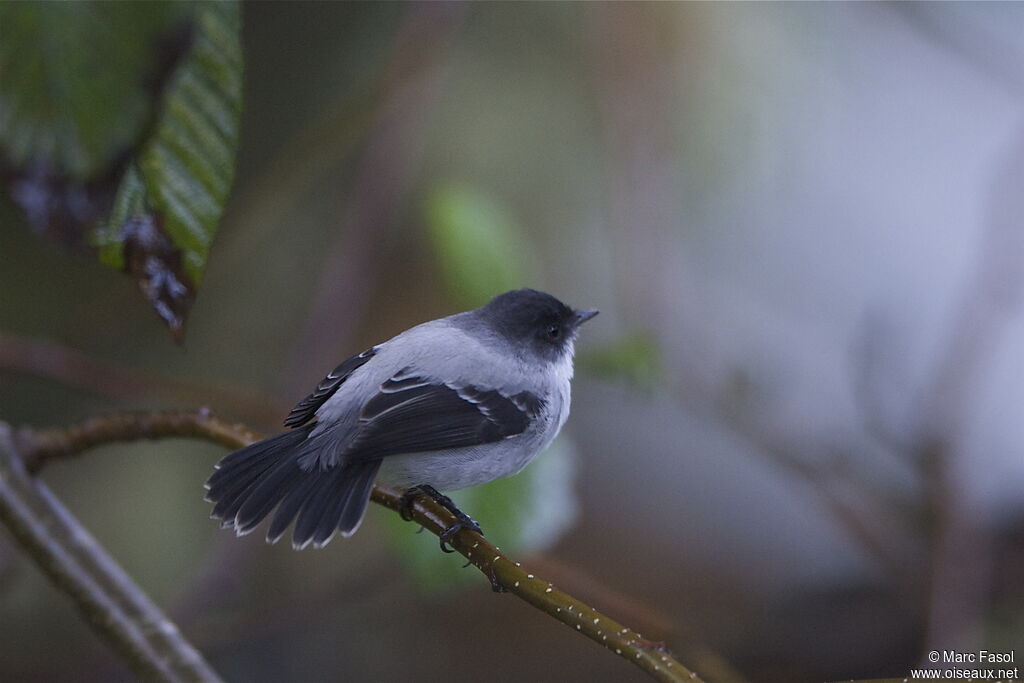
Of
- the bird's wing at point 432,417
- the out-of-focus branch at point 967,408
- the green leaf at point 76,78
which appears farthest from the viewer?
the out-of-focus branch at point 967,408

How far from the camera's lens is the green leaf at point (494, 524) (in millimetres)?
1893

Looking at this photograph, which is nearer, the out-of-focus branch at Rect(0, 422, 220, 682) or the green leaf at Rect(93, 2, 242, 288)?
the green leaf at Rect(93, 2, 242, 288)

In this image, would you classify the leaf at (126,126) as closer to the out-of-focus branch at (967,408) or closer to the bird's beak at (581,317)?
the bird's beak at (581,317)

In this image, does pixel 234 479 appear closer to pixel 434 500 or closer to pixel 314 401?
pixel 314 401

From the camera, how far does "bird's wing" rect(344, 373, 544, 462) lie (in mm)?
1543

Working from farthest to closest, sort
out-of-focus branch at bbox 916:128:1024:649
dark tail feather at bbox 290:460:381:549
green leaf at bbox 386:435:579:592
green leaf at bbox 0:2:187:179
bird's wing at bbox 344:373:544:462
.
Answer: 1. out-of-focus branch at bbox 916:128:1024:649
2. green leaf at bbox 386:435:579:592
3. bird's wing at bbox 344:373:544:462
4. dark tail feather at bbox 290:460:381:549
5. green leaf at bbox 0:2:187:179

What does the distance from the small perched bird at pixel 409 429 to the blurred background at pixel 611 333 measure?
76 centimetres

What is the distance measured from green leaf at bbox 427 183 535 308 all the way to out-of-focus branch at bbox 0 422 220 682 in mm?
816

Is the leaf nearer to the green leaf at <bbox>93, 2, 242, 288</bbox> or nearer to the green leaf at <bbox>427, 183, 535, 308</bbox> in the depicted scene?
the green leaf at <bbox>93, 2, 242, 288</bbox>

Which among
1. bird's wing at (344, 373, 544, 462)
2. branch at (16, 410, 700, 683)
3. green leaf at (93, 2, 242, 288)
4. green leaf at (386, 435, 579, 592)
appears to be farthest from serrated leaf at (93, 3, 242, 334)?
green leaf at (386, 435, 579, 592)

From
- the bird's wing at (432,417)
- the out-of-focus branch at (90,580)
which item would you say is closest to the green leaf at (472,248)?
the bird's wing at (432,417)

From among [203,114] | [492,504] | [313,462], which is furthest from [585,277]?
[203,114]

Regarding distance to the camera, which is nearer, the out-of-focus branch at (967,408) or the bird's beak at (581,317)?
the bird's beak at (581,317)

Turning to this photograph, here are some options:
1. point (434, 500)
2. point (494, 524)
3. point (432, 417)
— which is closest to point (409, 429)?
point (432, 417)
